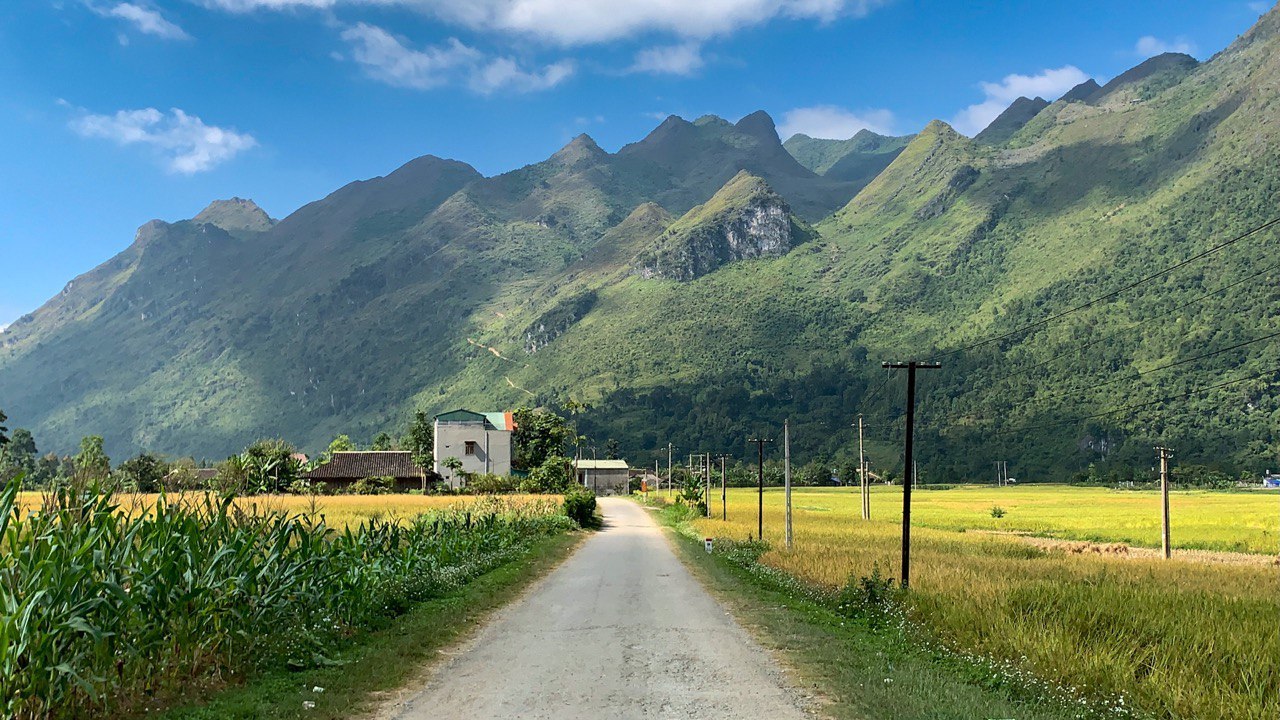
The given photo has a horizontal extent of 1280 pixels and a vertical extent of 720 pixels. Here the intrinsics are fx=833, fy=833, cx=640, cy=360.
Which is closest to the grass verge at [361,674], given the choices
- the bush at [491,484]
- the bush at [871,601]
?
the bush at [871,601]

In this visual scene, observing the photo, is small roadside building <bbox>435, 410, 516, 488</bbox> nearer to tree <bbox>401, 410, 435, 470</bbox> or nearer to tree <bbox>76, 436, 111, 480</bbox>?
tree <bbox>401, 410, 435, 470</bbox>

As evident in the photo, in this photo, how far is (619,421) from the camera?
655 feet

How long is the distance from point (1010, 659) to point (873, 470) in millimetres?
148512

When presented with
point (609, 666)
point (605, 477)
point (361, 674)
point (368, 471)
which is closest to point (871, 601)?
point (609, 666)

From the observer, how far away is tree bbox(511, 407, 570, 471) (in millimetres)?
112938

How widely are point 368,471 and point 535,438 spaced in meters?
24.8

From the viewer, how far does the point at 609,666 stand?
1095 centimetres

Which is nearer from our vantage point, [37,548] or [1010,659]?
[37,548]

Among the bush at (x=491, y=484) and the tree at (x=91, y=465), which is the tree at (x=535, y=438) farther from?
the tree at (x=91, y=465)

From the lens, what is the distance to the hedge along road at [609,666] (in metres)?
8.82

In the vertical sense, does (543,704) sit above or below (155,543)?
below

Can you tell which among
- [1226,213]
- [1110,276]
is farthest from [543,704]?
[1226,213]

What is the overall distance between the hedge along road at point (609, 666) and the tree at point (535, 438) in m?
94.1

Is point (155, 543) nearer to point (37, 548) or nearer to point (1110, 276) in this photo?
point (37, 548)
